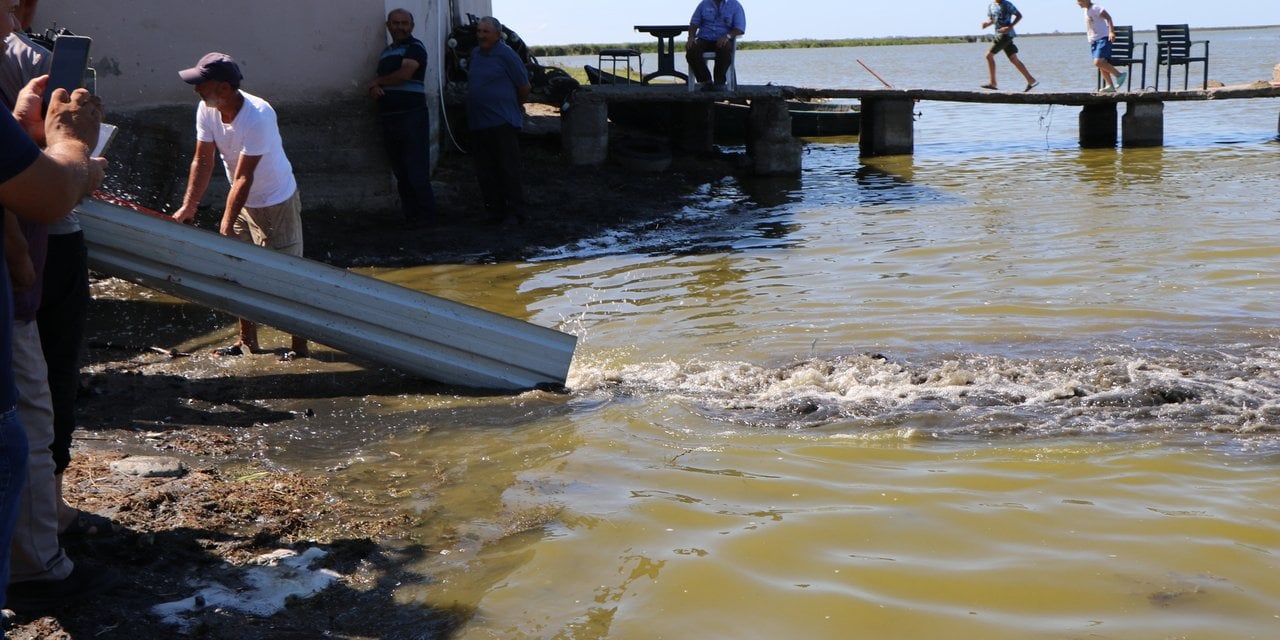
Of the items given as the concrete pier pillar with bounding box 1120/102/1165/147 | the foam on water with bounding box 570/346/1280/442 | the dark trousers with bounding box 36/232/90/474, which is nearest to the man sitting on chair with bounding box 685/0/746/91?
the concrete pier pillar with bounding box 1120/102/1165/147

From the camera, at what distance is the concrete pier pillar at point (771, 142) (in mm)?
16781

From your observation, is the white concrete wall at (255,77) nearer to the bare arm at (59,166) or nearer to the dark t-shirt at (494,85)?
the dark t-shirt at (494,85)

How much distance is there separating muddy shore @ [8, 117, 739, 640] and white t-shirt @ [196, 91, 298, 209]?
1068 mm

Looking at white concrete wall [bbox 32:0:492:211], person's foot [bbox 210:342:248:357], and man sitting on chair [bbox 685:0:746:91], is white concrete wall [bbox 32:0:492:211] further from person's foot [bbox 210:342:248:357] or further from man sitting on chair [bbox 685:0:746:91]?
man sitting on chair [bbox 685:0:746:91]

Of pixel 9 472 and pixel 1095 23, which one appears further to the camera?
pixel 1095 23

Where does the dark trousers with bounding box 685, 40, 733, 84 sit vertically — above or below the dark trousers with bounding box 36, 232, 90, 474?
above

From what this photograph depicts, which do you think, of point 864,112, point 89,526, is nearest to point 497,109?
point 89,526

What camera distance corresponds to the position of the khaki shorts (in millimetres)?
7098

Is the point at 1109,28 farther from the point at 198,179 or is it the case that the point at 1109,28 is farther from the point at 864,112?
the point at 198,179

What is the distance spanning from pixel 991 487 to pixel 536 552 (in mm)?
1916

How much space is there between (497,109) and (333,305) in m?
5.35

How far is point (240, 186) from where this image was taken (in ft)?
22.0

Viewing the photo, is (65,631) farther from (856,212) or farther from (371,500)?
(856,212)

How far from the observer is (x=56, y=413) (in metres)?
4.00
